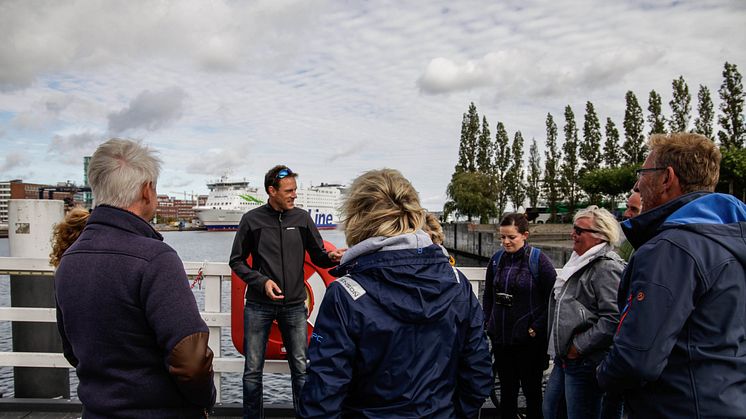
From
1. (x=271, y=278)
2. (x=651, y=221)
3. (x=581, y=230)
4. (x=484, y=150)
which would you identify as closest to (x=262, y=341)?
(x=271, y=278)

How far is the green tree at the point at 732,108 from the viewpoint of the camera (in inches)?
1181

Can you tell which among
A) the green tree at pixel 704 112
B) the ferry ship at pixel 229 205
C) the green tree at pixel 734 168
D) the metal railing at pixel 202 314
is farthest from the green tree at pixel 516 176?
the metal railing at pixel 202 314

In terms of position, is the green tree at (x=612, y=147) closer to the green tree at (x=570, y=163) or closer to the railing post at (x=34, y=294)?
the green tree at (x=570, y=163)

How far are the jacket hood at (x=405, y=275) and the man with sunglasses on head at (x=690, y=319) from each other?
0.59 metres

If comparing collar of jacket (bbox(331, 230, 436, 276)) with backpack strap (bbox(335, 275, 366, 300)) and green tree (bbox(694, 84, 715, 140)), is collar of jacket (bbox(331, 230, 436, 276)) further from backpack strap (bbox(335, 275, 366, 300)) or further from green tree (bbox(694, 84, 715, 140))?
green tree (bbox(694, 84, 715, 140))

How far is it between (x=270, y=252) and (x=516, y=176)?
171 ft

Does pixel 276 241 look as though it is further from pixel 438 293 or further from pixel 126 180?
pixel 438 293

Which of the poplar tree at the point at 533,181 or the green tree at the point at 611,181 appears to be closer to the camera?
the green tree at the point at 611,181

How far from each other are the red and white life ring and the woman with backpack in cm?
119

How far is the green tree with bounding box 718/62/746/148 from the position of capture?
30.0 meters

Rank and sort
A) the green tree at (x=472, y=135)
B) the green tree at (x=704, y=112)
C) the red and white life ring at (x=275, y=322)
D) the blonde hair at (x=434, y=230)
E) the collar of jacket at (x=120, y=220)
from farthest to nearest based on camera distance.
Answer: the green tree at (x=472, y=135), the green tree at (x=704, y=112), the red and white life ring at (x=275, y=322), the blonde hair at (x=434, y=230), the collar of jacket at (x=120, y=220)

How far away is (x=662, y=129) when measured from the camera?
37.6 meters

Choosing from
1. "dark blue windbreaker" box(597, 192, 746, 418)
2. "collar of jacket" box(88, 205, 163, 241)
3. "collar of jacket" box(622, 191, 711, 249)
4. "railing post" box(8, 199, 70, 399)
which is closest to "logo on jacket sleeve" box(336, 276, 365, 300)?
"collar of jacket" box(88, 205, 163, 241)

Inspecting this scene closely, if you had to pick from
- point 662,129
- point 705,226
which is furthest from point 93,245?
point 662,129
